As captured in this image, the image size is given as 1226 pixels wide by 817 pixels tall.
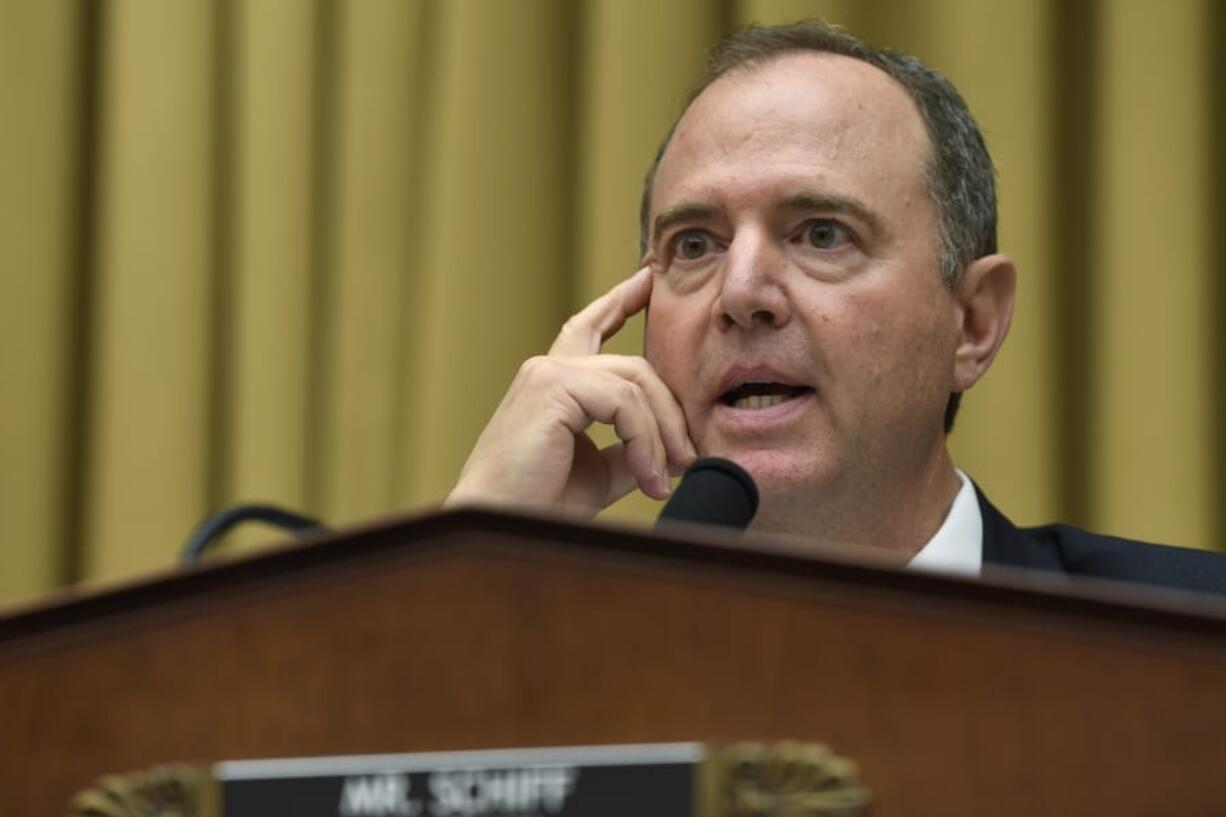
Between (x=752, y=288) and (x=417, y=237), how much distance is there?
66cm

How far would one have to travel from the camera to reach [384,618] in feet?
1.94

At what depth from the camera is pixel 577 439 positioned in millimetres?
1538

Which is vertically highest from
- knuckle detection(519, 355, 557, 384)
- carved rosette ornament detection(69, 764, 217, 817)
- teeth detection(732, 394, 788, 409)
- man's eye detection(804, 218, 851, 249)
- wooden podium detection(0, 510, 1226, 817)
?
man's eye detection(804, 218, 851, 249)

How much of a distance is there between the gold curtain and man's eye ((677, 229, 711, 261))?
1.11 feet

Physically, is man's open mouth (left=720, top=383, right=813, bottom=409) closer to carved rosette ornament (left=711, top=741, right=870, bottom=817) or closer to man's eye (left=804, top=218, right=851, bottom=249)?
man's eye (left=804, top=218, right=851, bottom=249)

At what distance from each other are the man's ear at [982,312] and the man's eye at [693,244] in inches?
9.7

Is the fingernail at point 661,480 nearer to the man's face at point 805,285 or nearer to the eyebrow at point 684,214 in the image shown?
the man's face at point 805,285

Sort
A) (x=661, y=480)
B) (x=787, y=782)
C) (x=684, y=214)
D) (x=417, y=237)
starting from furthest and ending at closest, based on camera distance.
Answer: (x=417, y=237) < (x=684, y=214) < (x=661, y=480) < (x=787, y=782)

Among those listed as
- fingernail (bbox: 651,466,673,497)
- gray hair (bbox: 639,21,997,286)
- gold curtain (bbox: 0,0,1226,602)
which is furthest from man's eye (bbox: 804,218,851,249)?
gold curtain (bbox: 0,0,1226,602)

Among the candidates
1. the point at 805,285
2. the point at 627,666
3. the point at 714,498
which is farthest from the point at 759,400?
the point at 627,666

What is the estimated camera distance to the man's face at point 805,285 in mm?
1507

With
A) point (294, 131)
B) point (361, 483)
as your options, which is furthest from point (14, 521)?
point (294, 131)

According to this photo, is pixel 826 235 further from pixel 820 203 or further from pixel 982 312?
pixel 982 312

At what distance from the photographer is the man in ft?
4.91
